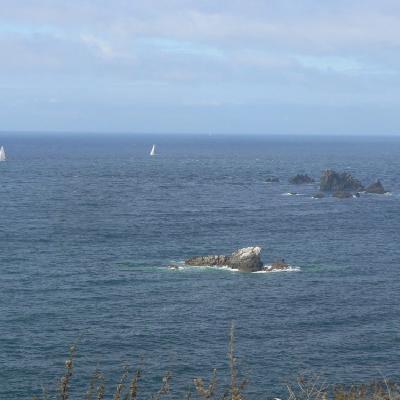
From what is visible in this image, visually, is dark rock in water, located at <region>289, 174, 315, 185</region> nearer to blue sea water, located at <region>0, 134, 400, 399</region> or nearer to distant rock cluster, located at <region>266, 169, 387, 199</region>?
distant rock cluster, located at <region>266, 169, 387, 199</region>

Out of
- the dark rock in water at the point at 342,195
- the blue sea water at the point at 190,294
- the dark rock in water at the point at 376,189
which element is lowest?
the blue sea water at the point at 190,294

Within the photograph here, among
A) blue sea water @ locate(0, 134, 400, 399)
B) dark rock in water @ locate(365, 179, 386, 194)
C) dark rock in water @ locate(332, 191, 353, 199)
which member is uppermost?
dark rock in water @ locate(365, 179, 386, 194)

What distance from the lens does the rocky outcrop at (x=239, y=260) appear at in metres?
76.1

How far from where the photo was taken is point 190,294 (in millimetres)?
65812

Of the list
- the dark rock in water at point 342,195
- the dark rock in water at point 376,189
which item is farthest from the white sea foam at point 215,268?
the dark rock in water at point 376,189

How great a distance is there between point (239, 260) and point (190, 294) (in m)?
12.7

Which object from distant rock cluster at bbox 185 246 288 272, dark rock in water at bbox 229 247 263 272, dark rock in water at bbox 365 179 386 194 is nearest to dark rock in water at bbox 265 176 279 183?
dark rock in water at bbox 365 179 386 194

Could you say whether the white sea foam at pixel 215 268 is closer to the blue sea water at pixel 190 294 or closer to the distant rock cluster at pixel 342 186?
the blue sea water at pixel 190 294

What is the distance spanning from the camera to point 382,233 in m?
101

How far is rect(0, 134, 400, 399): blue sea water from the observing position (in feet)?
156

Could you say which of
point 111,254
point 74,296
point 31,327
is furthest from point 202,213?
point 31,327

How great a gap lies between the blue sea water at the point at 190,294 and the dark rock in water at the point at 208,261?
9.94 ft

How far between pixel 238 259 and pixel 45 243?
85.9ft

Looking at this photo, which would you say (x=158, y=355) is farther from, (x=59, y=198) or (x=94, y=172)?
(x=94, y=172)
